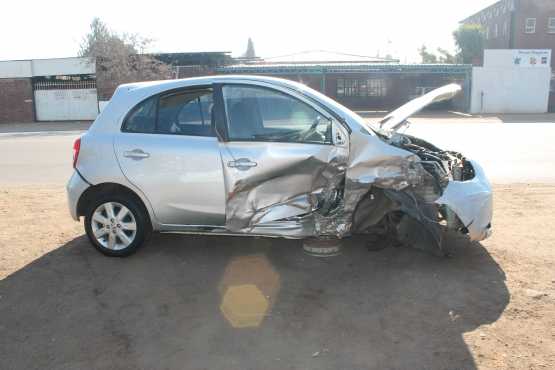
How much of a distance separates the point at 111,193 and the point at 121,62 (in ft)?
92.5

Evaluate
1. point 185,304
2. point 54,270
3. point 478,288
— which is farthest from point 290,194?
point 54,270

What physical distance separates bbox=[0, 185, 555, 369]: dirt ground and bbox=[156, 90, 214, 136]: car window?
129cm

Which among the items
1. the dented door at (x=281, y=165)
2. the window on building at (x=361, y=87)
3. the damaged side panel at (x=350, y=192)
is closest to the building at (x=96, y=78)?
the window on building at (x=361, y=87)

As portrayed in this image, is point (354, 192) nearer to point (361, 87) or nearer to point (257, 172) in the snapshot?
point (257, 172)

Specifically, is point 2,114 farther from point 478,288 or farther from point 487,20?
point 487,20

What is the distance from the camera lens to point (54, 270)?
4875 millimetres

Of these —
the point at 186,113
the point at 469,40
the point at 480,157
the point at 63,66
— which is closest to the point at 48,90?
the point at 63,66

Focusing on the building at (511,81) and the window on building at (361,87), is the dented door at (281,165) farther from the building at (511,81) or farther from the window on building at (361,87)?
the window on building at (361,87)

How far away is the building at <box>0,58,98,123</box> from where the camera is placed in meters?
31.9

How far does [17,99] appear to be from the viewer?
108 feet

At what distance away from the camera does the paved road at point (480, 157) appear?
9.67m

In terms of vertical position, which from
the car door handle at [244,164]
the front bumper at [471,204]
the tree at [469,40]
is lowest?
the front bumper at [471,204]

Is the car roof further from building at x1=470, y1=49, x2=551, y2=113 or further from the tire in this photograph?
building at x1=470, y1=49, x2=551, y2=113

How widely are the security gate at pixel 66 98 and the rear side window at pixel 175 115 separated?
1150 inches
